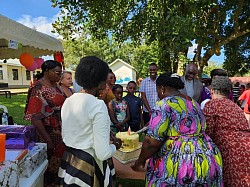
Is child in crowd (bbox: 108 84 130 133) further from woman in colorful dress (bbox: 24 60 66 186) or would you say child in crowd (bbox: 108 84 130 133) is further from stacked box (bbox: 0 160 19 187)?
stacked box (bbox: 0 160 19 187)

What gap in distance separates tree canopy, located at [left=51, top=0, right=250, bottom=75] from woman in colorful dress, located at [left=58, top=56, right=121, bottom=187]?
150 inches

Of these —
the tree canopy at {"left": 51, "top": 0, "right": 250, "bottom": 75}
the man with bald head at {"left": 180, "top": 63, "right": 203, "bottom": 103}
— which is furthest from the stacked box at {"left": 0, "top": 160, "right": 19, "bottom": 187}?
the tree canopy at {"left": 51, "top": 0, "right": 250, "bottom": 75}

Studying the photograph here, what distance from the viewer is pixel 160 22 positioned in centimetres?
566

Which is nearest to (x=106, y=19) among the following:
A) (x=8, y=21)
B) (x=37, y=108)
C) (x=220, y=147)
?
(x=8, y=21)

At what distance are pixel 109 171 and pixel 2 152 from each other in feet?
2.42

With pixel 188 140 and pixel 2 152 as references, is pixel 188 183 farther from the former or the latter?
pixel 2 152

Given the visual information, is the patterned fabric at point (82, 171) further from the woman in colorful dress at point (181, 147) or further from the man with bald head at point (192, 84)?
the man with bald head at point (192, 84)

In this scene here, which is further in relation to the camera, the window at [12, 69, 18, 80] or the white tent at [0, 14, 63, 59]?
the window at [12, 69, 18, 80]

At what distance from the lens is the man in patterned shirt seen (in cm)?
481

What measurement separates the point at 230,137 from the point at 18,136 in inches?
66.1

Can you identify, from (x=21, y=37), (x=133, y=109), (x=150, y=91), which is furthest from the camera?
(x=150, y=91)

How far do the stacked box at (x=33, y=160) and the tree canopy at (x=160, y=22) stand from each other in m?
3.99

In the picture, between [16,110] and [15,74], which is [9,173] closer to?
[16,110]

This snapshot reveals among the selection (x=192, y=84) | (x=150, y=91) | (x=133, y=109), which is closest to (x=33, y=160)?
(x=133, y=109)
